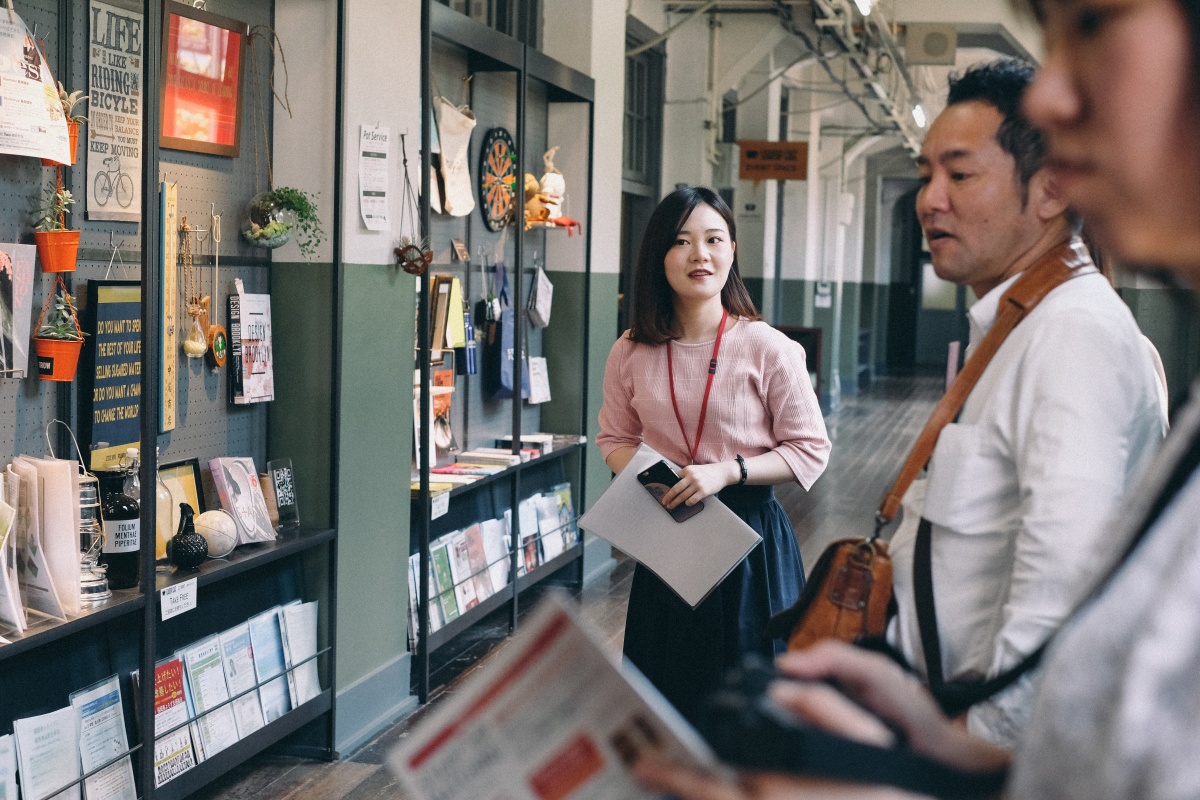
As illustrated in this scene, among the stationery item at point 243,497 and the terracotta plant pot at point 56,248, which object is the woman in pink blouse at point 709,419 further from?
the terracotta plant pot at point 56,248

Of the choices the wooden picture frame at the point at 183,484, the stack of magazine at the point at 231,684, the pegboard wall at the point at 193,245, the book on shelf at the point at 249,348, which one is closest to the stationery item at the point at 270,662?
the stack of magazine at the point at 231,684

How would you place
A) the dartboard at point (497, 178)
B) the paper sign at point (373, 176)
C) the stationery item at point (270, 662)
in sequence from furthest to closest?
the dartboard at point (497, 178), the paper sign at point (373, 176), the stationery item at point (270, 662)

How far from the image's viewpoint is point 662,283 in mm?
3256

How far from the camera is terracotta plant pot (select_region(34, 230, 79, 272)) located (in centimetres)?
298

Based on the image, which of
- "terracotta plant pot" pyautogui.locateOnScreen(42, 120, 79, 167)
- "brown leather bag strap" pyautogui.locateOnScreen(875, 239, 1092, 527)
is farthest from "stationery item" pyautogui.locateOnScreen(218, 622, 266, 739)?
"brown leather bag strap" pyautogui.locateOnScreen(875, 239, 1092, 527)

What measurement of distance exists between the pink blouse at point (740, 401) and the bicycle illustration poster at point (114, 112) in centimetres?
146

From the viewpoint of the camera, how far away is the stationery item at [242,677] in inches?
143

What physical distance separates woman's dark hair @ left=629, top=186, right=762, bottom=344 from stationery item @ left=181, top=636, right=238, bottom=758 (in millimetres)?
1555

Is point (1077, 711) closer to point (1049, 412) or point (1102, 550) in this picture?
point (1102, 550)

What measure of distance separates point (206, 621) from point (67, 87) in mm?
1575

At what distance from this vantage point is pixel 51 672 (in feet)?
10.1

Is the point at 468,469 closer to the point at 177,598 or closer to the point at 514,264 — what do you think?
the point at 514,264

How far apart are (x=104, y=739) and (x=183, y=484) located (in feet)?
2.57

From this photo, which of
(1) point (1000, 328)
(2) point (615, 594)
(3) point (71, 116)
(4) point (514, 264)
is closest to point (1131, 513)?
(1) point (1000, 328)
